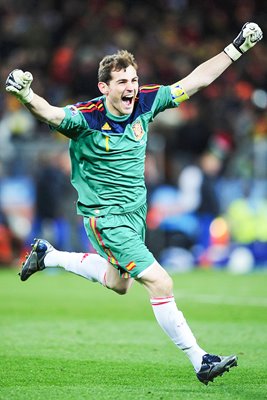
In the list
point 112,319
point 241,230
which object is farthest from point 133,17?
point 112,319

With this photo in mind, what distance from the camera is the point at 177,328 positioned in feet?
23.8

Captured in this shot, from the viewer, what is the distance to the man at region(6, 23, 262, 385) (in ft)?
24.2

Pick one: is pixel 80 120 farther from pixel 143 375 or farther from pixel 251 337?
pixel 251 337

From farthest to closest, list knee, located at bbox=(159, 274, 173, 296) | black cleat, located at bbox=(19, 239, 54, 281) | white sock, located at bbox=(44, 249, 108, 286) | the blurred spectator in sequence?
the blurred spectator < black cleat, located at bbox=(19, 239, 54, 281) < white sock, located at bbox=(44, 249, 108, 286) < knee, located at bbox=(159, 274, 173, 296)

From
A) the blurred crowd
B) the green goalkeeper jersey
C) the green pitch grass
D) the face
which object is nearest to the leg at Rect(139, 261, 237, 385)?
the green pitch grass

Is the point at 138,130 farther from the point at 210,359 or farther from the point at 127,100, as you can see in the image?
the point at 210,359

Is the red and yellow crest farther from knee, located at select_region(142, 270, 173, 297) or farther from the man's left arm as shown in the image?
knee, located at select_region(142, 270, 173, 297)

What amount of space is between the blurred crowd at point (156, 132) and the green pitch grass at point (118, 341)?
2447 millimetres

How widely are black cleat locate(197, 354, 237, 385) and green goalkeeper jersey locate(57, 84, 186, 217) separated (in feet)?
4.62

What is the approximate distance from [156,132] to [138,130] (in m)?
11.8

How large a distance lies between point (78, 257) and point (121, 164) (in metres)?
1.37

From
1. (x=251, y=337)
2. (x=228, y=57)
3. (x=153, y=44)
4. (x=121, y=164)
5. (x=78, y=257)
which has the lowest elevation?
(x=251, y=337)

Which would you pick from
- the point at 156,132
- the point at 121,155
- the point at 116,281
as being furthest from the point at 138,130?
the point at 156,132

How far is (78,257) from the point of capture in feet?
29.0
